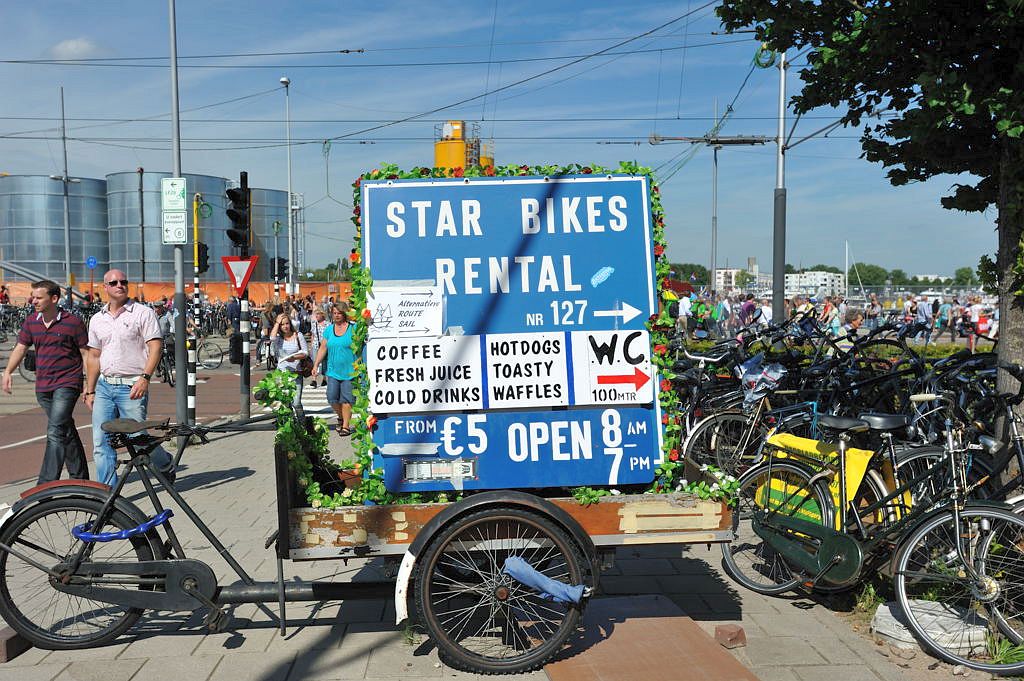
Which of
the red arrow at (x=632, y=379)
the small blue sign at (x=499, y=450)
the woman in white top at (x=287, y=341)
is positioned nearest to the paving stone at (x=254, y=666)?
the small blue sign at (x=499, y=450)

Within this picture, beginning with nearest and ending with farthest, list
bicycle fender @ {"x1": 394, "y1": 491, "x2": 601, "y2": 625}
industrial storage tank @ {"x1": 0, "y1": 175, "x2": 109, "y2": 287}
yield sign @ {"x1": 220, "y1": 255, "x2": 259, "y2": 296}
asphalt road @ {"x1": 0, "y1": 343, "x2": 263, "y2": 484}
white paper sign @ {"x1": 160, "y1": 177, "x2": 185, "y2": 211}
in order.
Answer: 1. bicycle fender @ {"x1": 394, "y1": 491, "x2": 601, "y2": 625}
2. asphalt road @ {"x1": 0, "y1": 343, "x2": 263, "y2": 484}
3. white paper sign @ {"x1": 160, "y1": 177, "x2": 185, "y2": 211}
4. yield sign @ {"x1": 220, "y1": 255, "x2": 259, "y2": 296}
5. industrial storage tank @ {"x1": 0, "y1": 175, "x2": 109, "y2": 287}

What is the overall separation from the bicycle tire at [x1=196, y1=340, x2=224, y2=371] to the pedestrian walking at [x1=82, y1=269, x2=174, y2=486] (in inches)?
631

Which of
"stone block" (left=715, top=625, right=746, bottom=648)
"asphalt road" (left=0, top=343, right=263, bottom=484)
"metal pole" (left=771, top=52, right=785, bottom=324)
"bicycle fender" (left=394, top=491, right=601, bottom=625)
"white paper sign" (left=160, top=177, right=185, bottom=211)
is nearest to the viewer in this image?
"bicycle fender" (left=394, top=491, right=601, bottom=625)

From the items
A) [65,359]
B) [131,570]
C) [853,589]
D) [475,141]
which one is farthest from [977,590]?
[475,141]

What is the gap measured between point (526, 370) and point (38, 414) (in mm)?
12631

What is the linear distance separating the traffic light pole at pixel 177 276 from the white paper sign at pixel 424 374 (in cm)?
736

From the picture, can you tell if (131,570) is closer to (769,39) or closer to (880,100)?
(769,39)

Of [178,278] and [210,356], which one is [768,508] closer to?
[178,278]

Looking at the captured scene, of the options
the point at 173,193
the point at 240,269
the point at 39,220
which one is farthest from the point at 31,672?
the point at 39,220

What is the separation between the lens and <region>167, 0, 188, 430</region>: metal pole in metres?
10.8

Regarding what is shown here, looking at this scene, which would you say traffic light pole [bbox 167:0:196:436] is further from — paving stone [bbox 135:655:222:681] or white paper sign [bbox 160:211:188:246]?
paving stone [bbox 135:655:222:681]

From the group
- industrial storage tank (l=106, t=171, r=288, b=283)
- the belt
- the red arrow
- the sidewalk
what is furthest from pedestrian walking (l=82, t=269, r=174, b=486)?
industrial storage tank (l=106, t=171, r=288, b=283)

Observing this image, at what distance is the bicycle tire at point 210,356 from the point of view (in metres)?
22.5

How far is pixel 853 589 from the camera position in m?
4.93
